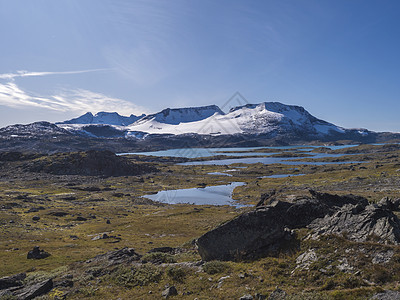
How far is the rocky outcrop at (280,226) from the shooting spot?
60.8 ft

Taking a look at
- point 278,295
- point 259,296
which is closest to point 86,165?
point 259,296

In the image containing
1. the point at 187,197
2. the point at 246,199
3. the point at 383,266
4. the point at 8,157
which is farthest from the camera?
the point at 8,157

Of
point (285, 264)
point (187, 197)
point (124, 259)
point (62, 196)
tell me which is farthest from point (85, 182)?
point (285, 264)

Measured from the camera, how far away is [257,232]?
71.2 ft

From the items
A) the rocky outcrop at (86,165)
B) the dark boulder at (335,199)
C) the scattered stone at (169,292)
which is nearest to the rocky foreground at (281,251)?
the scattered stone at (169,292)

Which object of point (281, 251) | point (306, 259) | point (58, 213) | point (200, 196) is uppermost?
point (306, 259)

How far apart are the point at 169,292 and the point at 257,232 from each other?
8.80 metres

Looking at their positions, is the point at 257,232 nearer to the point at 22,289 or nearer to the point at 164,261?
the point at 164,261

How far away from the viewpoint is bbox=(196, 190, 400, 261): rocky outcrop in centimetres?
1853

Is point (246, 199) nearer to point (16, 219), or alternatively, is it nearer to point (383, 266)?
point (16, 219)

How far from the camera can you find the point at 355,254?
53.0ft

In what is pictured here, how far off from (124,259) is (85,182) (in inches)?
5415

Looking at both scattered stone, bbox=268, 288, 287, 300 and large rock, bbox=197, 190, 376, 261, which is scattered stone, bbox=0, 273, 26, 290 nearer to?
large rock, bbox=197, 190, 376, 261

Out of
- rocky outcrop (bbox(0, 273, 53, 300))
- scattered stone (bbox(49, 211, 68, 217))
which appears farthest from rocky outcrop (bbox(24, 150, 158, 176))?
rocky outcrop (bbox(0, 273, 53, 300))
